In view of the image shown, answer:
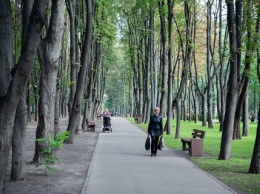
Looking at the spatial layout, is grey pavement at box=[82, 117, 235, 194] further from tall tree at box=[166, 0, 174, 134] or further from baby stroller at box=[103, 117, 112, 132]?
baby stroller at box=[103, 117, 112, 132]

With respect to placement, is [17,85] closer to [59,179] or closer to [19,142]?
[19,142]

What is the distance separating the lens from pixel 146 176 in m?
11.1

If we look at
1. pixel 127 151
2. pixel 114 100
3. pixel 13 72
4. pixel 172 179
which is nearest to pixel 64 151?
pixel 127 151

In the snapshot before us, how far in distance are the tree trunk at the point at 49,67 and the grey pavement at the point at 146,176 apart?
1.94 m

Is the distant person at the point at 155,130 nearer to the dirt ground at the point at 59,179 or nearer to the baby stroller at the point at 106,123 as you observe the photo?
the dirt ground at the point at 59,179

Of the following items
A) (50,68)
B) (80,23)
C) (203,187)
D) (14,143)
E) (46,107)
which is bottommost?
(203,187)

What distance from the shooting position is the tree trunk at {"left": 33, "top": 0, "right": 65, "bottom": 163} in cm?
1266

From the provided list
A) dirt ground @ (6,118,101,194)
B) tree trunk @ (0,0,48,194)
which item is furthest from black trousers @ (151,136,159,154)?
tree trunk @ (0,0,48,194)

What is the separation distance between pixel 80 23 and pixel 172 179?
1840 cm

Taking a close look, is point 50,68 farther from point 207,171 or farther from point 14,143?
point 207,171

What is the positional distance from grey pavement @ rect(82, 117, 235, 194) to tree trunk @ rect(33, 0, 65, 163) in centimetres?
194

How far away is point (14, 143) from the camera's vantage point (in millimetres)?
10125

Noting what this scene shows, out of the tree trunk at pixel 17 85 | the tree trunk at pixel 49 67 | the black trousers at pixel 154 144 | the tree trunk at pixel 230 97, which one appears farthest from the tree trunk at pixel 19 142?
the tree trunk at pixel 230 97

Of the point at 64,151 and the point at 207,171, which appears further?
the point at 64,151
